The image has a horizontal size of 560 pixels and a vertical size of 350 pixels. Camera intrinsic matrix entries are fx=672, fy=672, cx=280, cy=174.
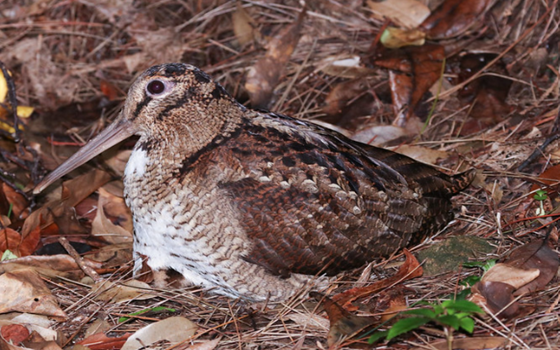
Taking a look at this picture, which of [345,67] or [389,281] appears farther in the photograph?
[345,67]

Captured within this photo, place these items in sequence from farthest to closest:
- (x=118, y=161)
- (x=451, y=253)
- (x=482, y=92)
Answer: (x=482, y=92) < (x=118, y=161) < (x=451, y=253)

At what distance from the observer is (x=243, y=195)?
370 centimetres

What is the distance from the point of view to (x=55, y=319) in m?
3.73

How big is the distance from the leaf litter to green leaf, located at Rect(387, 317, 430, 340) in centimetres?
23

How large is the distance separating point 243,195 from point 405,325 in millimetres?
1191

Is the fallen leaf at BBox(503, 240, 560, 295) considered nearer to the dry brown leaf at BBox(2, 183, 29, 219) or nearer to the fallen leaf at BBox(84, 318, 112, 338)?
the fallen leaf at BBox(84, 318, 112, 338)

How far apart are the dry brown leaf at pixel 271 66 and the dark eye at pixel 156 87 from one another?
5.67 ft

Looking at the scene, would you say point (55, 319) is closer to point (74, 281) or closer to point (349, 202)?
point (74, 281)

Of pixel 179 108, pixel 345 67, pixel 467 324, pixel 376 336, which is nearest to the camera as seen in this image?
pixel 467 324

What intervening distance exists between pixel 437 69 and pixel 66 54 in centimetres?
→ 348

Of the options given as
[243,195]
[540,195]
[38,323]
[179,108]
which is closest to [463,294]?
[540,195]

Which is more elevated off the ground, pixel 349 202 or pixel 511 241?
pixel 349 202

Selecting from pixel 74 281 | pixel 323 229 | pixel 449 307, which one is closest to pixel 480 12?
pixel 323 229

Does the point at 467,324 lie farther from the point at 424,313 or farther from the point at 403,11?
the point at 403,11
